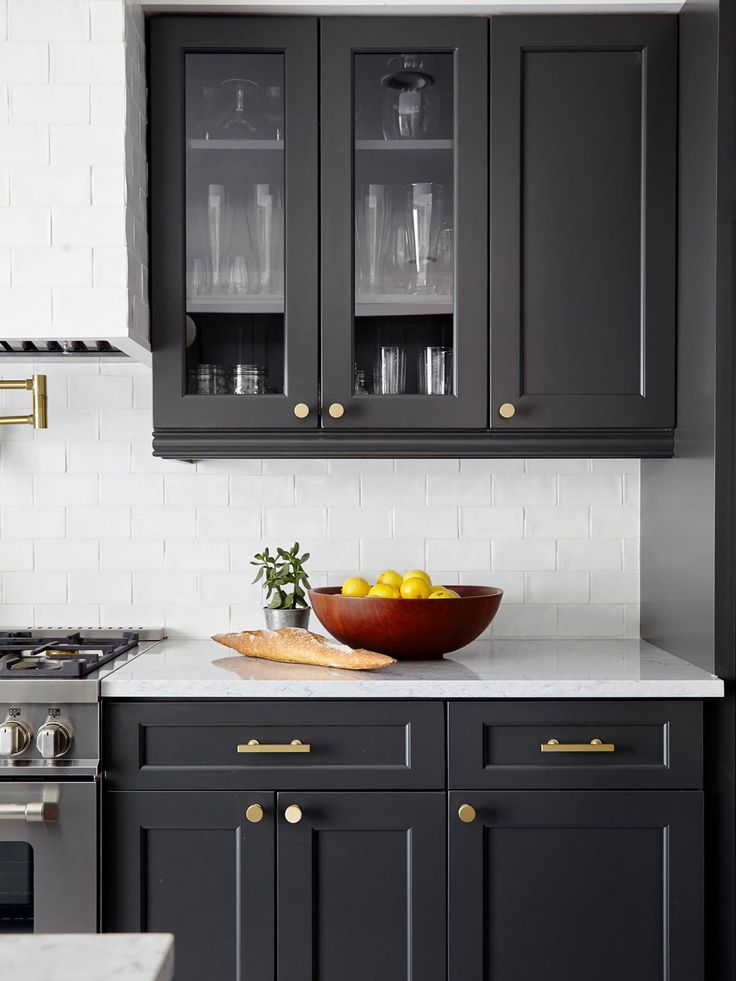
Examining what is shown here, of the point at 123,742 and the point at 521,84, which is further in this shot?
the point at 521,84

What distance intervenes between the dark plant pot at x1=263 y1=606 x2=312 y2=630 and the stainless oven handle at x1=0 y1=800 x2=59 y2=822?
26.6 inches

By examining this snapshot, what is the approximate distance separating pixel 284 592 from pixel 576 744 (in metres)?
0.82

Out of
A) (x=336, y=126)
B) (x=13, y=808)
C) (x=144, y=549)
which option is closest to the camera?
(x=13, y=808)

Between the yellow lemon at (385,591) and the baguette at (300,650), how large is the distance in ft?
0.42

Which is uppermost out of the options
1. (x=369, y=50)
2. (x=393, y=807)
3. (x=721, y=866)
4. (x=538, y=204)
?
(x=369, y=50)

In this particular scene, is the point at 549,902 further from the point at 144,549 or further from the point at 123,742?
the point at 144,549

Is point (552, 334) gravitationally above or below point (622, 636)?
above

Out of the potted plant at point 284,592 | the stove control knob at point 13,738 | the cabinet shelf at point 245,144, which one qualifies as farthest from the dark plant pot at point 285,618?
the cabinet shelf at point 245,144

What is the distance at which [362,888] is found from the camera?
1813mm

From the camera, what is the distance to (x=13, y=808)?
1772 millimetres

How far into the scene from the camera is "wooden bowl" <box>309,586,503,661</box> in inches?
78.4

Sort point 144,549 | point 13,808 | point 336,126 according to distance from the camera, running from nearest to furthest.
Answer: point 13,808 < point 336,126 < point 144,549

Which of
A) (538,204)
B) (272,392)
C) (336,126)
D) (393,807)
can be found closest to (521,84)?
(538,204)

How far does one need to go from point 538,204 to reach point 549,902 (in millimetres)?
1500
